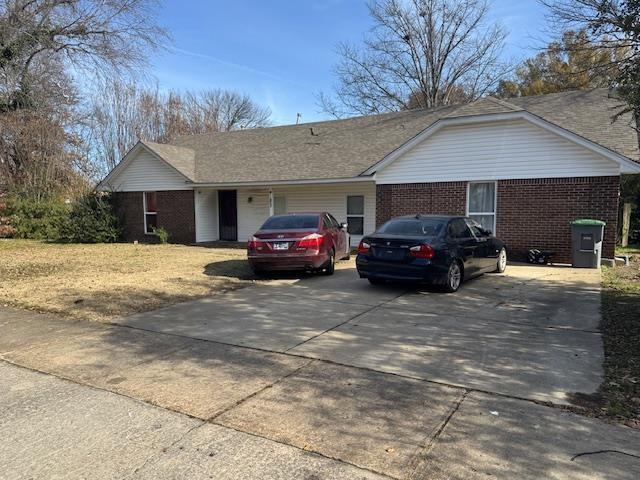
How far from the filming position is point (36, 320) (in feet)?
22.7

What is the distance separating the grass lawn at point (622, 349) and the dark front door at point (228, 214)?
15.2m

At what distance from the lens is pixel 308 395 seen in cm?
408

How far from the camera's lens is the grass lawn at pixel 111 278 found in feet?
26.1

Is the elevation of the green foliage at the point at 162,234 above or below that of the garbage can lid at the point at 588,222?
below

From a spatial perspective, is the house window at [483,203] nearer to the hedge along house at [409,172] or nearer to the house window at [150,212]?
the hedge along house at [409,172]

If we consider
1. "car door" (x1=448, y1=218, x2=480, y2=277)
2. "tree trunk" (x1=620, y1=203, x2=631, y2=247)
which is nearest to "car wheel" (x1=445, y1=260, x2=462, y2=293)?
"car door" (x1=448, y1=218, x2=480, y2=277)

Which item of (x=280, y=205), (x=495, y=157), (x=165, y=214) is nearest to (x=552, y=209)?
(x=495, y=157)

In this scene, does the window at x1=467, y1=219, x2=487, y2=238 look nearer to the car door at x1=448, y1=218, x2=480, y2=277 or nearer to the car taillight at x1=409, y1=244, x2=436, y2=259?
the car door at x1=448, y1=218, x2=480, y2=277

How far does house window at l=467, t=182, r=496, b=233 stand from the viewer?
46.0 feet

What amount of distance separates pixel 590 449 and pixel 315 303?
5.18 m

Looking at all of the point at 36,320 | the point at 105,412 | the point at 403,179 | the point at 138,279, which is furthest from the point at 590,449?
the point at 403,179

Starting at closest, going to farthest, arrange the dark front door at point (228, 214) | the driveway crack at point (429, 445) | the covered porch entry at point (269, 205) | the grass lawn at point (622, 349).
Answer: the driveway crack at point (429, 445) → the grass lawn at point (622, 349) → the covered porch entry at point (269, 205) → the dark front door at point (228, 214)

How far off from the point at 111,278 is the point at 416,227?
22.9 feet

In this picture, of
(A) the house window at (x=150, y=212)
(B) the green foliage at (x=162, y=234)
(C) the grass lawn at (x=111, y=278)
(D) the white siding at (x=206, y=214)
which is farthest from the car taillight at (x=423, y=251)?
(A) the house window at (x=150, y=212)
